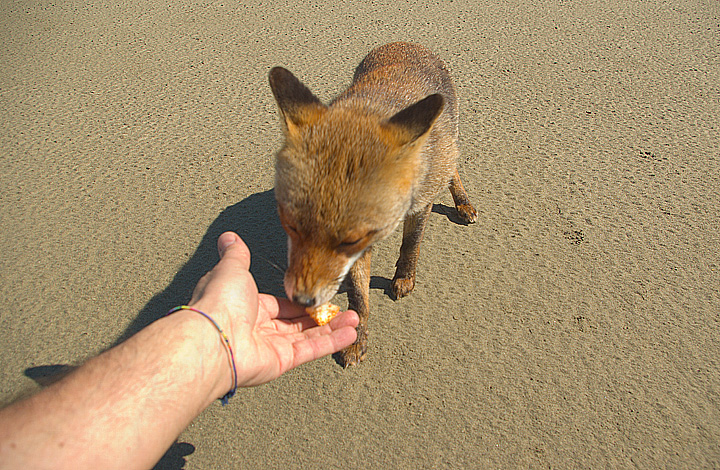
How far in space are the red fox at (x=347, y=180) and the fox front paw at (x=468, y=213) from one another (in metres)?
0.84

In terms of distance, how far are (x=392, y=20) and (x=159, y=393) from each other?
6175 millimetres

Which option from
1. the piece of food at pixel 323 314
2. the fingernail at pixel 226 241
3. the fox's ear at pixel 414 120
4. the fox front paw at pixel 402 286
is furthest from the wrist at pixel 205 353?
the fox front paw at pixel 402 286

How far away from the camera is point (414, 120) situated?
2.64 m

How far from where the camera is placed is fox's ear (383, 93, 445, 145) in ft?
8.48

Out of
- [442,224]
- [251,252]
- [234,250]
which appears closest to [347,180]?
[234,250]

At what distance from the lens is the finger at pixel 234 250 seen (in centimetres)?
270

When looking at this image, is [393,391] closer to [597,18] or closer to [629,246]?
[629,246]

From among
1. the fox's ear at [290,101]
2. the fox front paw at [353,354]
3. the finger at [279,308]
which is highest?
the fox's ear at [290,101]

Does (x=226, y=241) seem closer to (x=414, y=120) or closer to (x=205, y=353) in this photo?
(x=205, y=353)

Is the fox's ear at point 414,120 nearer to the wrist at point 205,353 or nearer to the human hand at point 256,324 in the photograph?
the human hand at point 256,324

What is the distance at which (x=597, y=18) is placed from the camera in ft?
21.5

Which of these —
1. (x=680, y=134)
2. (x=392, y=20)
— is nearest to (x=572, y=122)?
(x=680, y=134)

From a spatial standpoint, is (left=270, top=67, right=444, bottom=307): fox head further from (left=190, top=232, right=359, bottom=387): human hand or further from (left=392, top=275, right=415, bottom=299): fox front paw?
(left=392, top=275, right=415, bottom=299): fox front paw

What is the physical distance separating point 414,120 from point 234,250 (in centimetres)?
128
